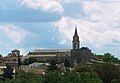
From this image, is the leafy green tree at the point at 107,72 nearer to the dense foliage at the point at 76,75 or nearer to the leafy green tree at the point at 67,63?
the dense foliage at the point at 76,75

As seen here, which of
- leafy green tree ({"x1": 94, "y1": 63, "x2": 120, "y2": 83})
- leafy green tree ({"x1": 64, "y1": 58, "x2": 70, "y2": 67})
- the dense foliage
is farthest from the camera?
leafy green tree ({"x1": 64, "y1": 58, "x2": 70, "y2": 67})

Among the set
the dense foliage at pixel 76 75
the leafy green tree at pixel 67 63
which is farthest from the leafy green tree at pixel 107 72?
the leafy green tree at pixel 67 63

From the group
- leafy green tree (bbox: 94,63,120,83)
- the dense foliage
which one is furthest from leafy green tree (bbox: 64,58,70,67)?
leafy green tree (bbox: 94,63,120,83)

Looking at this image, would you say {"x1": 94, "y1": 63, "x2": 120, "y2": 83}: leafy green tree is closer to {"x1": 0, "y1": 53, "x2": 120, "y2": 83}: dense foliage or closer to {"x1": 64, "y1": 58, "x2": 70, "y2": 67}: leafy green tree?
{"x1": 0, "y1": 53, "x2": 120, "y2": 83}: dense foliage

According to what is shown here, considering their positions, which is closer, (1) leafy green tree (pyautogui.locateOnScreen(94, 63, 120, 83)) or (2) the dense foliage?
(2) the dense foliage

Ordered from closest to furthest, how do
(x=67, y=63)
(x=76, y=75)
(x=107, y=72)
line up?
(x=76, y=75)
(x=107, y=72)
(x=67, y=63)

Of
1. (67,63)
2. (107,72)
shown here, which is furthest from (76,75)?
(67,63)

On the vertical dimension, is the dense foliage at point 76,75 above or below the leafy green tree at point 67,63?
below

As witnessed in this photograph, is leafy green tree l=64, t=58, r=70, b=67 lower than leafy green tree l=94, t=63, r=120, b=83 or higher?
higher

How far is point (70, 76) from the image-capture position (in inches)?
3637

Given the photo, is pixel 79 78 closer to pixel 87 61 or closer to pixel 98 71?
pixel 98 71

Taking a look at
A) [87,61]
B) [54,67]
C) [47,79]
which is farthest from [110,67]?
[87,61]

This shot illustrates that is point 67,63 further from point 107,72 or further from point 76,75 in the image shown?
point 76,75

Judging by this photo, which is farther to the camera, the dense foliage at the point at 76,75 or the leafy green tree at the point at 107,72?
the leafy green tree at the point at 107,72
